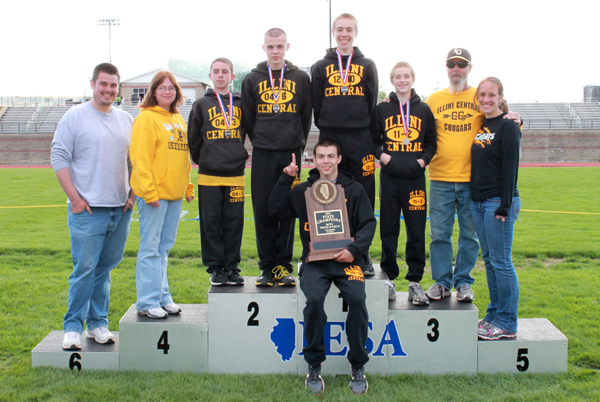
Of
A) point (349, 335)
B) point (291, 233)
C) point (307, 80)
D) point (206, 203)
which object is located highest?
point (307, 80)

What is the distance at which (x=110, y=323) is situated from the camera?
4422mm

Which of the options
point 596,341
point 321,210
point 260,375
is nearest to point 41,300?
point 260,375

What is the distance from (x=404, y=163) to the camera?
376cm

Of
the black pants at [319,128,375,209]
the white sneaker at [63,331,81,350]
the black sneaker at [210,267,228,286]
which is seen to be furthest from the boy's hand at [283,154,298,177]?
the white sneaker at [63,331,81,350]

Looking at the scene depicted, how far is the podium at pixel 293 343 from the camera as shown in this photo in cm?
357

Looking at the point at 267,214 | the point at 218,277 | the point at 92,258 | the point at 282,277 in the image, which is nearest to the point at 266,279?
the point at 282,277

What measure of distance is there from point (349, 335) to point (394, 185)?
3.98 ft

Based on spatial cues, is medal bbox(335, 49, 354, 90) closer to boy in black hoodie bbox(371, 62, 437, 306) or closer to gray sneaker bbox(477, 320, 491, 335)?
boy in black hoodie bbox(371, 62, 437, 306)

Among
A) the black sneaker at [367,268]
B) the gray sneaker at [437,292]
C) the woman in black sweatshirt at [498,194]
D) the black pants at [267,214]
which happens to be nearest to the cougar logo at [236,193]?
the black pants at [267,214]

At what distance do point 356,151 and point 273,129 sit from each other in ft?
2.17

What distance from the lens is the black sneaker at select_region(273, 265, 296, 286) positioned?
3805 millimetres

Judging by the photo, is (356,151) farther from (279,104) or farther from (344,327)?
(344,327)

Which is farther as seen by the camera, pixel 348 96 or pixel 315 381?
pixel 348 96

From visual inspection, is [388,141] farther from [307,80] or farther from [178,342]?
[178,342]
